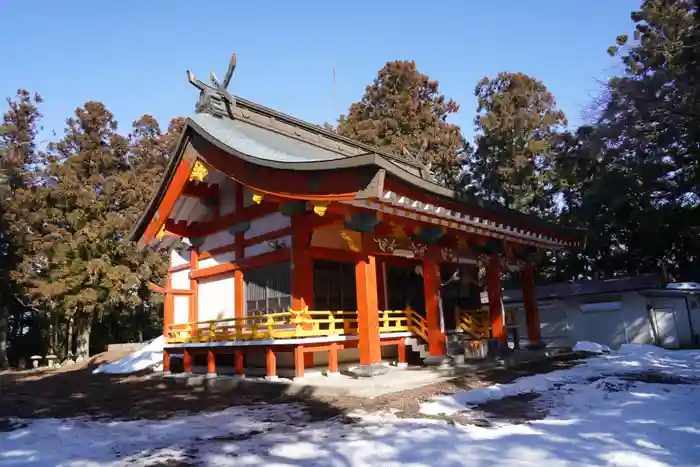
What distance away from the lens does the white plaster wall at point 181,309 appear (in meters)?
16.2

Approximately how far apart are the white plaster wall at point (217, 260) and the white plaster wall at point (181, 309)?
1.47m

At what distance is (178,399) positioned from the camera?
418 inches

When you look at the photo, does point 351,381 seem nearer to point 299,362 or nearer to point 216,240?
point 299,362

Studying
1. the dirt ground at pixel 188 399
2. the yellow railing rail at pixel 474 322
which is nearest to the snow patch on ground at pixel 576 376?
the dirt ground at pixel 188 399

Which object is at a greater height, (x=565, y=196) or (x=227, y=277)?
(x=565, y=196)

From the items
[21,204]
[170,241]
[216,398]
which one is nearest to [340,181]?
[216,398]

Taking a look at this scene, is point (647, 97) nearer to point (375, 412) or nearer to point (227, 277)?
point (375, 412)

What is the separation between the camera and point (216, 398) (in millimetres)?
10578

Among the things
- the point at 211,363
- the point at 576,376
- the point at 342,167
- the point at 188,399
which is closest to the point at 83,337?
the point at 211,363

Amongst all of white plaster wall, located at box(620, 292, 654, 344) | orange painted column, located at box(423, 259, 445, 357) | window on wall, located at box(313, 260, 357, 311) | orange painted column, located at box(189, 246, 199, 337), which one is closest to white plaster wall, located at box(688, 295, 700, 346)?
white plaster wall, located at box(620, 292, 654, 344)

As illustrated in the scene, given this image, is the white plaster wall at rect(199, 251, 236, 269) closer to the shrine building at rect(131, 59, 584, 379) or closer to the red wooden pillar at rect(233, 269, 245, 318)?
the shrine building at rect(131, 59, 584, 379)

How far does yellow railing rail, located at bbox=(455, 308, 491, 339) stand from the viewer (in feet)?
46.6

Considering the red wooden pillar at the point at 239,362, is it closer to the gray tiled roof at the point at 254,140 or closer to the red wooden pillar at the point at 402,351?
the red wooden pillar at the point at 402,351

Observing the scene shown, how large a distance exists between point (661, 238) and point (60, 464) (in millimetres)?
29072
